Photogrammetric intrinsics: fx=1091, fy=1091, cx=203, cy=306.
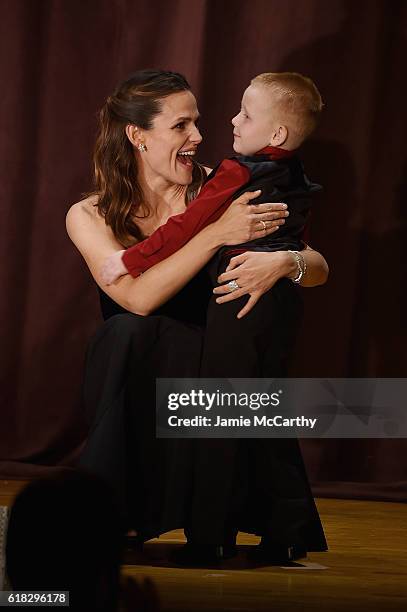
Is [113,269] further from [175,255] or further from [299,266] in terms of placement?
[299,266]

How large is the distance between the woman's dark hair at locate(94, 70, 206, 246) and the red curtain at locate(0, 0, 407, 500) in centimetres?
83

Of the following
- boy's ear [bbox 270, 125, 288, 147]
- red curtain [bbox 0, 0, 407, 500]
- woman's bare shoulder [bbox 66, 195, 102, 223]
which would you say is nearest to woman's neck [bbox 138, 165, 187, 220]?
woman's bare shoulder [bbox 66, 195, 102, 223]

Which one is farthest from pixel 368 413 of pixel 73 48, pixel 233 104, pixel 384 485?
pixel 73 48

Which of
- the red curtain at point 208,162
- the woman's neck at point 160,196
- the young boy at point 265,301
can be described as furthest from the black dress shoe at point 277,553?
the red curtain at point 208,162

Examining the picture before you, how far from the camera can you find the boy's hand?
2355 millimetres

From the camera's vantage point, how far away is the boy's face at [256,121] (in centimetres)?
227

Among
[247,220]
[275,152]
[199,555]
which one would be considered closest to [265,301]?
[247,220]

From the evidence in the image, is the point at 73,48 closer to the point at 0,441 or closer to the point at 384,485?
the point at 0,441

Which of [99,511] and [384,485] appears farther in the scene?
[384,485]

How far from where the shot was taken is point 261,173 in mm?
2268

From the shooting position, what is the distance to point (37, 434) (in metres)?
3.54

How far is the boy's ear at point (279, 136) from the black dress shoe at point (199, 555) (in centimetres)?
84

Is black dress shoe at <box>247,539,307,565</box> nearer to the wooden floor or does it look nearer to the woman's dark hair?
the wooden floor

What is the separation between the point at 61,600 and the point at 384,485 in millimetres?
2451
